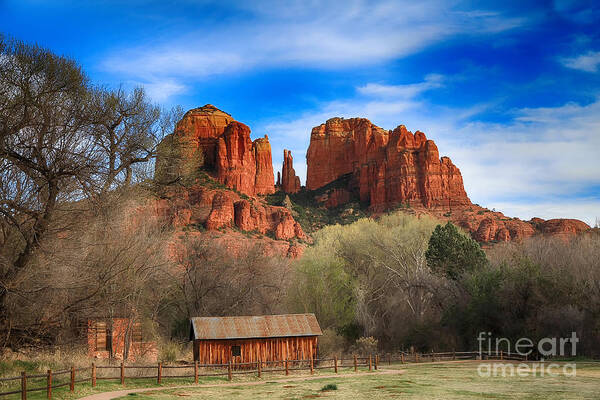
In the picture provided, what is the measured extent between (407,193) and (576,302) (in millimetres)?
81376

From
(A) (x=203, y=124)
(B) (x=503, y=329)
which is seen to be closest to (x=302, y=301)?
(B) (x=503, y=329)

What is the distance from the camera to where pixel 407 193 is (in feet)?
378

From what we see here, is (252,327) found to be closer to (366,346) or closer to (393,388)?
(366,346)

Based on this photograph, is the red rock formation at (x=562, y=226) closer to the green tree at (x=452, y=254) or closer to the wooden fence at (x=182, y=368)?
the green tree at (x=452, y=254)

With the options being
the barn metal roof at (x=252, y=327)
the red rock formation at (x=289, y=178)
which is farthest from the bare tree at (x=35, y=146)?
the red rock formation at (x=289, y=178)

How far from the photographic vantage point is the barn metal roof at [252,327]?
2975 cm

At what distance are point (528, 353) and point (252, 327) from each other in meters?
15.8

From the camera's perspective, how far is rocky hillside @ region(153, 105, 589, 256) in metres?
97.2

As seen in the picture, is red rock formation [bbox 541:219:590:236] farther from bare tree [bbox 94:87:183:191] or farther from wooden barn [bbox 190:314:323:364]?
bare tree [bbox 94:87:183:191]

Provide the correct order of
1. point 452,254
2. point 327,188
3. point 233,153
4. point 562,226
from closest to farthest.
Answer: point 452,254, point 562,226, point 233,153, point 327,188

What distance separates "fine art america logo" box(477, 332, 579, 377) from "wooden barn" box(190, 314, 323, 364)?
31.9 feet

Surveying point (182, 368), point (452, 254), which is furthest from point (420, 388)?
point (452, 254)

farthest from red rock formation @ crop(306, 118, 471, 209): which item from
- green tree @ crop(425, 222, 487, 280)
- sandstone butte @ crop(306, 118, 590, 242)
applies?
green tree @ crop(425, 222, 487, 280)

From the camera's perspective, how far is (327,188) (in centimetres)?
14038
